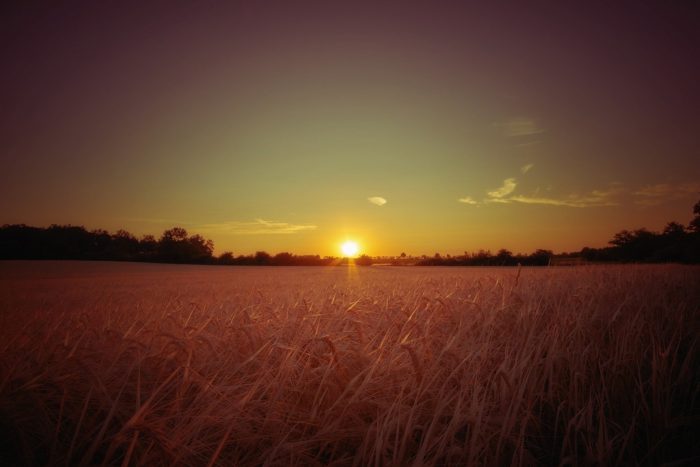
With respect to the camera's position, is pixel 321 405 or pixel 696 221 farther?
pixel 696 221

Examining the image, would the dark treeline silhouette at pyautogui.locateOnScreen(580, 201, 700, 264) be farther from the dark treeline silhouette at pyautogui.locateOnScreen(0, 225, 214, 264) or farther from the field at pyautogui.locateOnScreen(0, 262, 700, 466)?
the dark treeline silhouette at pyautogui.locateOnScreen(0, 225, 214, 264)

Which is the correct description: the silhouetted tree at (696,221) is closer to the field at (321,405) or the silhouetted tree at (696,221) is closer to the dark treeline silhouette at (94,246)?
the field at (321,405)

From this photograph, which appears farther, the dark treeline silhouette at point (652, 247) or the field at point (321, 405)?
the dark treeline silhouette at point (652, 247)

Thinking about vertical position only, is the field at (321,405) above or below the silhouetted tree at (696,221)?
below

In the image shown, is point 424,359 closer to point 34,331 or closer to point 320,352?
point 320,352

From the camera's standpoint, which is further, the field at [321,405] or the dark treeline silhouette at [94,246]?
the dark treeline silhouette at [94,246]

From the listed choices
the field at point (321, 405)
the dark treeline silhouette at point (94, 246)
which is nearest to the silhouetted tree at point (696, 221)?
the field at point (321, 405)

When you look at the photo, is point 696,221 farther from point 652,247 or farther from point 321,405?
point 321,405

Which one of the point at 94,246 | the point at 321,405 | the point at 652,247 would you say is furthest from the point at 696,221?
the point at 94,246

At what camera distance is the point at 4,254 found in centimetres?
2945

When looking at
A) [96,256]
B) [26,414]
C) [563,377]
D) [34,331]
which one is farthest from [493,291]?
[96,256]

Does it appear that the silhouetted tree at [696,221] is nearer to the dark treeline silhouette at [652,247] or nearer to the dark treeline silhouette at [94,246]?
the dark treeline silhouette at [652,247]

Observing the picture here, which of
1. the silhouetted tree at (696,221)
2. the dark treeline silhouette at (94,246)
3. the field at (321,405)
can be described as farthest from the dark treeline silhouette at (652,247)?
the dark treeline silhouette at (94,246)

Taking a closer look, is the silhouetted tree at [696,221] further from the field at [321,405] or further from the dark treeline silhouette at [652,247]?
the field at [321,405]
